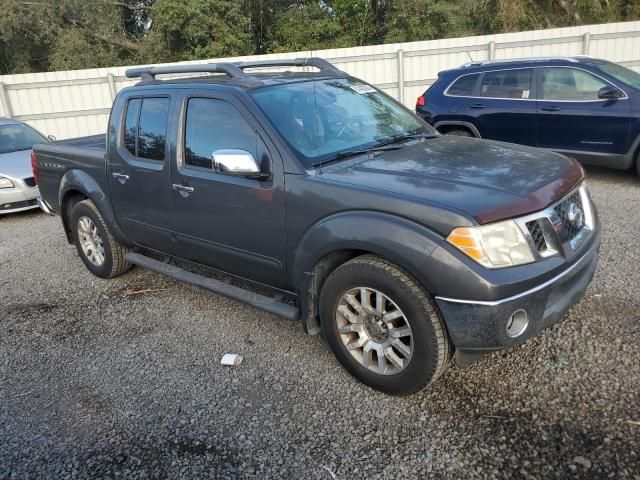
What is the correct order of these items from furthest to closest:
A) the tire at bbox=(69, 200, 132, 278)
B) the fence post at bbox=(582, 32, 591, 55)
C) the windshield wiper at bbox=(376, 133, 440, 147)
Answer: the fence post at bbox=(582, 32, 591, 55)
the tire at bbox=(69, 200, 132, 278)
the windshield wiper at bbox=(376, 133, 440, 147)

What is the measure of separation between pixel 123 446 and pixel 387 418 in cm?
146

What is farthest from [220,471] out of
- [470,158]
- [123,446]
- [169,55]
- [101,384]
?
[169,55]

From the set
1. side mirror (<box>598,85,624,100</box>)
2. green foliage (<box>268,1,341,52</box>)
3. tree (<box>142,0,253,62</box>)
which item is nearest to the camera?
side mirror (<box>598,85,624,100</box>)

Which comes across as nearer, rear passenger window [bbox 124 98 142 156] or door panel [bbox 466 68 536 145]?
rear passenger window [bbox 124 98 142 156]

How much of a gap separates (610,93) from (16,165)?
28.6 feet

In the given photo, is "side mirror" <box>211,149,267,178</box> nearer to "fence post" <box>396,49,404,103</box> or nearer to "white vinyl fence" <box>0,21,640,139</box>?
"fence post" <box>396,49,404,103</box>

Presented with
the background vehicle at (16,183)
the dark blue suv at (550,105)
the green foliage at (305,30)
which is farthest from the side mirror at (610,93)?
the green foliage at (305,30)

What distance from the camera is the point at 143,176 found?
442cm

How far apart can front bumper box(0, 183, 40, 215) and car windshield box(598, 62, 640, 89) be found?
27.6 feet

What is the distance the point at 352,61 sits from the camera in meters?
14.8

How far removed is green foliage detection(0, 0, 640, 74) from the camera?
22172 mm

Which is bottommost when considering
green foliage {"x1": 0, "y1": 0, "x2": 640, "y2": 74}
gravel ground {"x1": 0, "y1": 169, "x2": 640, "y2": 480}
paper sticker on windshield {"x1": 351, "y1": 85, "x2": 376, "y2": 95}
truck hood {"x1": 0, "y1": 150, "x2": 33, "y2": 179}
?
gravel ground {"x1": 0, "y1": 169, "x2": 640, "y2": 480}

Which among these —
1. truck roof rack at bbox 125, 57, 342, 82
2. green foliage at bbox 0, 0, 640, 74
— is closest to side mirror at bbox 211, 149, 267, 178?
truck roof rack at bbox 125, 57, 342, 82

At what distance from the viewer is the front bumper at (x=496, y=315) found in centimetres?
274
